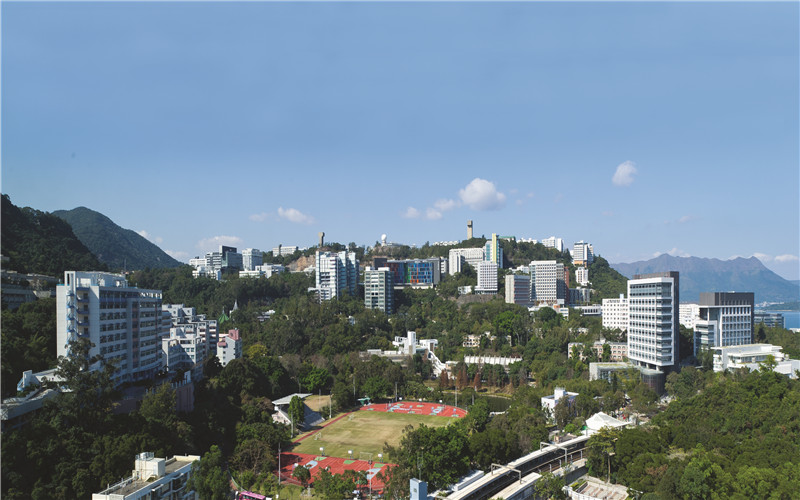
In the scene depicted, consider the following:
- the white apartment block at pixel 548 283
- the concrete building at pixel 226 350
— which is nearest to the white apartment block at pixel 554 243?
the white apartment block at pixel 548 283

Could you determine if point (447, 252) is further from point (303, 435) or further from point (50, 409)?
point (50, 409)

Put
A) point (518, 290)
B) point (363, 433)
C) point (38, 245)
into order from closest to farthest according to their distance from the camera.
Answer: point (363, 433), point (38, 245), point (518, 290)

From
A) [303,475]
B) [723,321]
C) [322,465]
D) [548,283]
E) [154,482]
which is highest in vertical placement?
[548,283]

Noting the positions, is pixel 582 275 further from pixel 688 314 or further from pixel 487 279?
pixel 688 314

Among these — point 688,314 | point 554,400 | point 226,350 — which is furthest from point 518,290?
point 226,350

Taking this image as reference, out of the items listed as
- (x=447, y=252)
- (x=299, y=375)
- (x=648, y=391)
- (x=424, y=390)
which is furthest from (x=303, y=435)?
(x=447, y=252)

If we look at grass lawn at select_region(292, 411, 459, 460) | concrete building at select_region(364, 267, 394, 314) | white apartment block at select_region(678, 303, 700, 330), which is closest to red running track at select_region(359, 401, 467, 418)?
grass lawn at select_region(292, 411, 459, 460)
